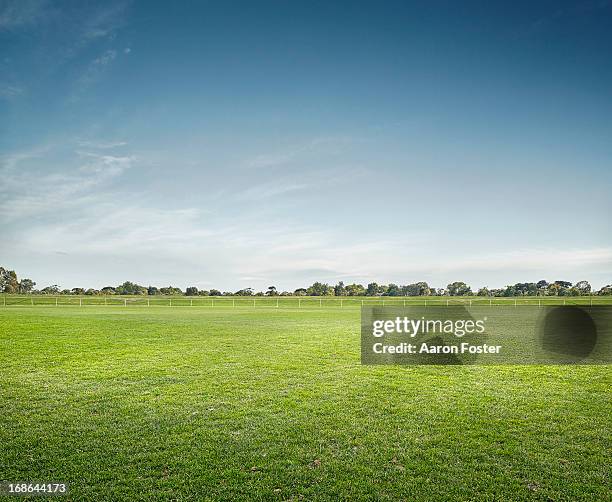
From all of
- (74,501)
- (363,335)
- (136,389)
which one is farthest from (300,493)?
(363,335)

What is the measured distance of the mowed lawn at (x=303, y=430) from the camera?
5.86 metres

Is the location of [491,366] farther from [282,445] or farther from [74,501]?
[74,501]

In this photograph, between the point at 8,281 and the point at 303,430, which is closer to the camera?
the point at 303,430

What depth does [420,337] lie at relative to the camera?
916 inches

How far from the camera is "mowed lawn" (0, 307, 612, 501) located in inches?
231

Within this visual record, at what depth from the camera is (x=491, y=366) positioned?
1514cm

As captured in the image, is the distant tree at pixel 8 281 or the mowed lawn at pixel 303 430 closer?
the mowed lawn at pixel 303 430

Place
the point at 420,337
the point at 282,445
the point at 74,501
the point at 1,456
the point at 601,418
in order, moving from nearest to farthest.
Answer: the point at 74,501 → the point at 1,456 → the point at 282,445 → the point at 601,418 → the point at 420,337

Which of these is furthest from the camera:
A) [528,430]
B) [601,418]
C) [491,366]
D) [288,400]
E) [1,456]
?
[491,366]

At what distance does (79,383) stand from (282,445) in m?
Answer: 7.39

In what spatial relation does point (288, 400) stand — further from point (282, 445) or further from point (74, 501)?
point (74, 501)

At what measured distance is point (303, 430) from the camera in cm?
795

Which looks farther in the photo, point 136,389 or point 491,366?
point 491,366

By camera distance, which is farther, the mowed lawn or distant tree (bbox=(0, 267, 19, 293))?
distant tree (bbox=(0, 267, 19, 293))
